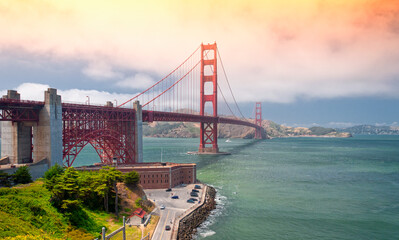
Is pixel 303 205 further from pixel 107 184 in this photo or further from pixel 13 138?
pixel 13 138

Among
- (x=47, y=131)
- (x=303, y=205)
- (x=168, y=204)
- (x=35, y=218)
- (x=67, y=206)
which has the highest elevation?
(x=47, y=131)

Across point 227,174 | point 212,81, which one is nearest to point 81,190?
point 227,174

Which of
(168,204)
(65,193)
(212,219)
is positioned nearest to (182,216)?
(212,219)

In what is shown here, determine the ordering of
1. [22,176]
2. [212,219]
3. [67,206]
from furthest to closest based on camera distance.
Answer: [212,219]
[22,176]
[67,206]

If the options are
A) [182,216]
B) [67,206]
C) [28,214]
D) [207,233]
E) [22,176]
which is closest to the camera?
[28,214]

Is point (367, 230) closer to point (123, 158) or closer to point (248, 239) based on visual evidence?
point (248, 239)

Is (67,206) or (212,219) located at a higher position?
(67,206)
